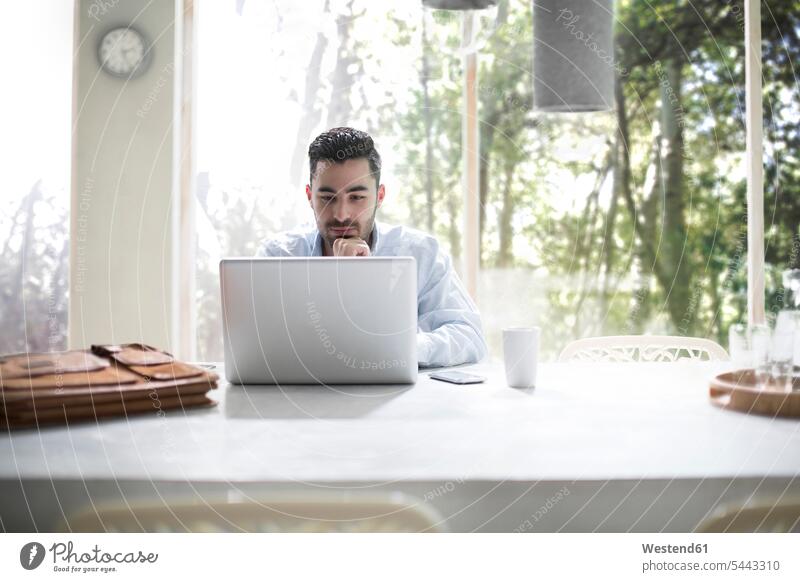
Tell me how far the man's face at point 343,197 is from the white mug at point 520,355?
0.66 m

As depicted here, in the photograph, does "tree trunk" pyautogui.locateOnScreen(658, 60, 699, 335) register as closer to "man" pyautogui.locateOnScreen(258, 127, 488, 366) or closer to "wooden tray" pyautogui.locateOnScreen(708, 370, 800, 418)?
"man" pyautogui.locateOnScreen(258, 127, 488, 366)

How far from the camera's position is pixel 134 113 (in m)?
2.37

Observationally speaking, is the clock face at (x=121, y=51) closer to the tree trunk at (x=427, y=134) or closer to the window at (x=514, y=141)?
the window at (x=514, y=141)

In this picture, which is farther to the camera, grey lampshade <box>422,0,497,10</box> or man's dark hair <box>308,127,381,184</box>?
man's dark hair <box>308,127,381,184</box>

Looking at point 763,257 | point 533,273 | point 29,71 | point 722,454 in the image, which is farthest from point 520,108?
point 722,454

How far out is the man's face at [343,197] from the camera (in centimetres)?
156

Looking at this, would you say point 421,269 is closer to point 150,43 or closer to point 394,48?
point 394,48

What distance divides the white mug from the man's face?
0.66 meters

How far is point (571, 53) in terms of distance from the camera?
5.54 feet

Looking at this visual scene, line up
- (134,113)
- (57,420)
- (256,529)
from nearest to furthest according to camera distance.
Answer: (256,529) → (57,420) → (134,113)

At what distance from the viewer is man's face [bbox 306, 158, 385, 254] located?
1562 millimetres
